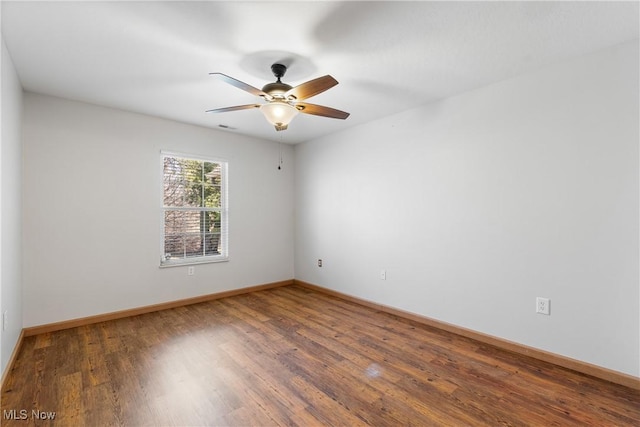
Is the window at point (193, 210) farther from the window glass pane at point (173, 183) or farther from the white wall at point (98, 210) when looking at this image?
the white wall at point (98, 210)

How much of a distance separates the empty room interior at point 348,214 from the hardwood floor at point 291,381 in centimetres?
2

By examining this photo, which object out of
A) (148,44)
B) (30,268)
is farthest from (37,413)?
(148,44)

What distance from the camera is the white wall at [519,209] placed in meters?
2.16

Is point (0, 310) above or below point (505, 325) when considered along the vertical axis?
above

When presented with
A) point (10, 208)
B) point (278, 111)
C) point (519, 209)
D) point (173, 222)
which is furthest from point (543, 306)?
point (10, 208)

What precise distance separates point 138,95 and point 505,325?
4.24 m

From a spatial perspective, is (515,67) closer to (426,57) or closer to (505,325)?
(426,57)

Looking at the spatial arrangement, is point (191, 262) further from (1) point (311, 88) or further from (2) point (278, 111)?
(1) point (311, 88)

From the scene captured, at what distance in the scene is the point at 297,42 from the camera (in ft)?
6.97

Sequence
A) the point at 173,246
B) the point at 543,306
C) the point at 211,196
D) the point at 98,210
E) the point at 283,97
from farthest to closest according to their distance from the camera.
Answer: the point at 211,196 < the point at 173,246 < the point at 98,210 < the point at 543,306 < the point at 283,97

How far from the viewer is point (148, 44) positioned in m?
2.15

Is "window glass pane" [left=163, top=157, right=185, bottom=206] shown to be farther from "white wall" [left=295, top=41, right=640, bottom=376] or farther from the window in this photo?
"white wall" [left=295, top=41, right=640, bottom=376]

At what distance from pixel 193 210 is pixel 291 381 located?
2.84m

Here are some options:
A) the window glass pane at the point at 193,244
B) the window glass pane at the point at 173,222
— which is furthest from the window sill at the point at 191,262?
the window glass pane at the point at 173,222
